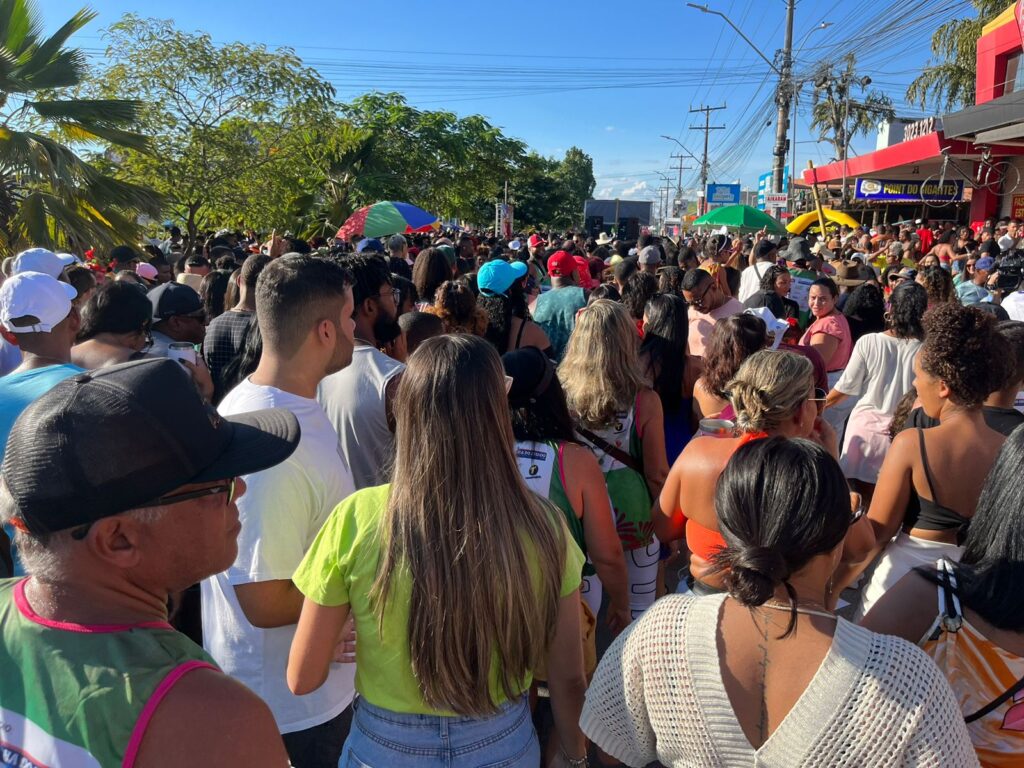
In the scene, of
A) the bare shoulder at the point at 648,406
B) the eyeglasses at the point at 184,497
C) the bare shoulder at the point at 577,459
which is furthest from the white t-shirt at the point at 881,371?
the eyeglasses at the point at 184,497

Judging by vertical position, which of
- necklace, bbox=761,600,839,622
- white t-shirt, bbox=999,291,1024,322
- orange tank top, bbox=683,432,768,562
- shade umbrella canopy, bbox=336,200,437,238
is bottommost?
orange tank top, bbox=683,432,768,562

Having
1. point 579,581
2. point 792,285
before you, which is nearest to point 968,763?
point 579,581

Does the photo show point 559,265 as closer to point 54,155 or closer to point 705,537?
point 705,537

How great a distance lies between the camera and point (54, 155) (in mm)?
8758

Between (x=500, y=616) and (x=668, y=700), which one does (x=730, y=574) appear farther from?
(x=500, y=616)

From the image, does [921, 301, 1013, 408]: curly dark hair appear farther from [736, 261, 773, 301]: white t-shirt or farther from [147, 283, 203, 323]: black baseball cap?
[736, 261, 773, 301]: white t-shirt

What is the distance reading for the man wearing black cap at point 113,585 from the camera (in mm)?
1041

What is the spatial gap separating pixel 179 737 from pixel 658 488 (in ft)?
8.69

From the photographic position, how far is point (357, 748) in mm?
1809

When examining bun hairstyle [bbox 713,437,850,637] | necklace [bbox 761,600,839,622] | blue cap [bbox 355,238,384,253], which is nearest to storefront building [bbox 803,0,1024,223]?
blue cap [bbox 355,238,384,253]

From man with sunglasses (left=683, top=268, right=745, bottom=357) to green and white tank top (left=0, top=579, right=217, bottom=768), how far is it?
4871 millimetres

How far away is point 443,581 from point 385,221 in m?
10.0

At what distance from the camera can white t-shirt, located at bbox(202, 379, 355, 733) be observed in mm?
1921

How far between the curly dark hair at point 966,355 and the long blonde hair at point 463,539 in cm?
190
